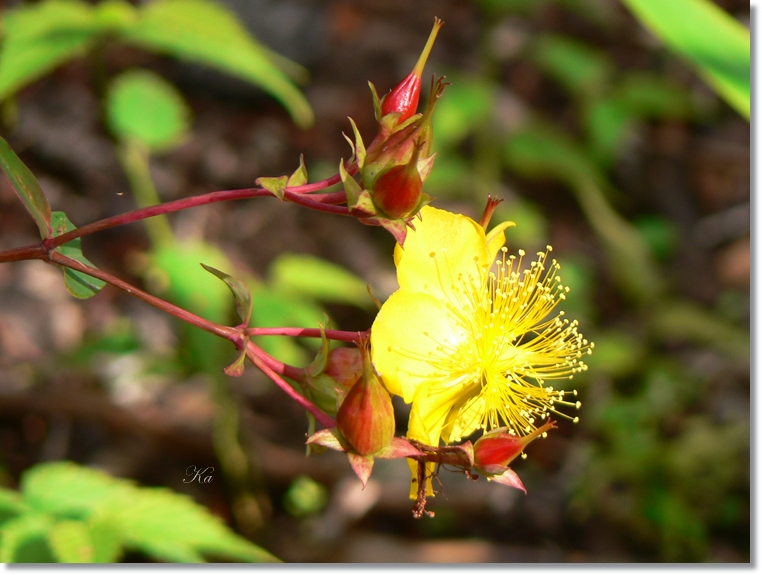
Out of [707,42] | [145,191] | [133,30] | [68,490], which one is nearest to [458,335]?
[68,490]

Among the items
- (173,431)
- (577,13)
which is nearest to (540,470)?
(173,431)

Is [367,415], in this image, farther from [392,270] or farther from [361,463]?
[392,270]

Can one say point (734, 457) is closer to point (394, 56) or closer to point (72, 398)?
point (72, 398)

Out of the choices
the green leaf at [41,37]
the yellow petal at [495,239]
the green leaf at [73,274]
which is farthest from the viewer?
the green leaf at [41,37]

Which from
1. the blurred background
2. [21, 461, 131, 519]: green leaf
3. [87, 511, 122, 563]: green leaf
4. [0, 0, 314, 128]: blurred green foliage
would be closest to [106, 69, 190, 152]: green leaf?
the blurred background

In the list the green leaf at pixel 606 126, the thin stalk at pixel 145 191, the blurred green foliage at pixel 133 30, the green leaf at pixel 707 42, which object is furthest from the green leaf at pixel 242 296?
the green leaf at pixel 606 126

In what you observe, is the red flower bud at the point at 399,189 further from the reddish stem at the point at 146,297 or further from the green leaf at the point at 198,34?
the green leaf at the point at 198,34
